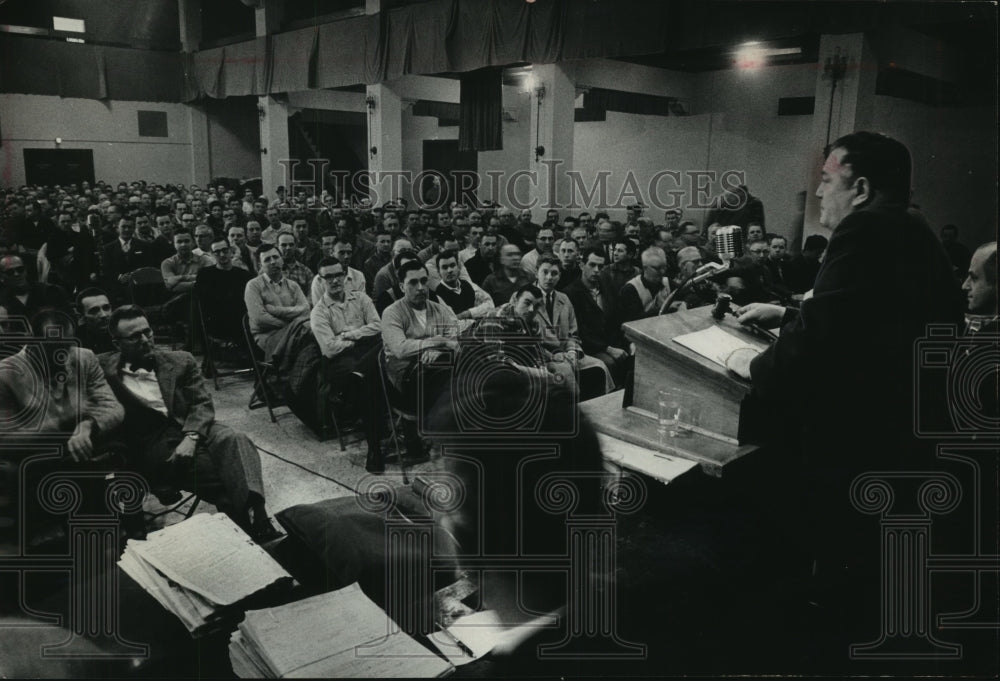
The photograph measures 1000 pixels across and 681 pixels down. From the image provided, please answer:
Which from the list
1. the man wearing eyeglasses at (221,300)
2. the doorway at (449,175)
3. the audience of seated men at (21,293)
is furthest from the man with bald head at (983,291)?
the doorway at (449,175)

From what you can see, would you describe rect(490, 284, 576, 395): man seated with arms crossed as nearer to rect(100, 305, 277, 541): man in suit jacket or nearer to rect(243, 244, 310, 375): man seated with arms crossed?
rect(243, 244, 310, 375): man seated with arms crossed

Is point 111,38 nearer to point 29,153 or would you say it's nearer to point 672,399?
point 672,399

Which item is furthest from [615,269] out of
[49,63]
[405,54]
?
[405,54]

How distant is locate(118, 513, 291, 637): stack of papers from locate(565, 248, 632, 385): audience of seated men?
11.2 ft

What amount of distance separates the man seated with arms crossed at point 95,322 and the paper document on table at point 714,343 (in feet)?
8.42

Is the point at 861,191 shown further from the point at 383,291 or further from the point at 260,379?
the point at 383,291

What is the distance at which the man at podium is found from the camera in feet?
5.19

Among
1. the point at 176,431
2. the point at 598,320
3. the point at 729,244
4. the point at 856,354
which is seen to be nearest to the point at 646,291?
the point at 598,320

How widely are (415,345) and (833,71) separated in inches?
215

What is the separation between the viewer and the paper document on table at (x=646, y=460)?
1.71 meters

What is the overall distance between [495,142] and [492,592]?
875 cm

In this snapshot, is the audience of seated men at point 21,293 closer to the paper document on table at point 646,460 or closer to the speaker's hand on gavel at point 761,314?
the paper document on table at point 646,460

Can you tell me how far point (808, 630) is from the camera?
1.60 metres

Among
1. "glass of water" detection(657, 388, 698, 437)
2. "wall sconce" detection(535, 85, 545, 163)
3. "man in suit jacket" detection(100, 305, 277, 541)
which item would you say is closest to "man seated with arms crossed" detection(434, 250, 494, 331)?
"man in suit jacket" detection(100, 305, 277, 541)
